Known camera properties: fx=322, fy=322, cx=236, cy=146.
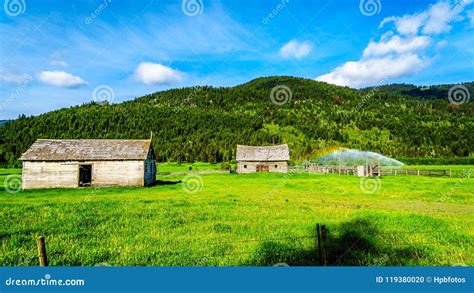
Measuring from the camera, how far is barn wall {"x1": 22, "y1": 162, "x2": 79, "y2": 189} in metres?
35.3

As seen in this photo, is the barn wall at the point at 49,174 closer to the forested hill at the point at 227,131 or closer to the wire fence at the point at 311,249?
the wire fence at the point at 311,249

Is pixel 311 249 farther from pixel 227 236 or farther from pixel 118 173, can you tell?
pixel 118 173

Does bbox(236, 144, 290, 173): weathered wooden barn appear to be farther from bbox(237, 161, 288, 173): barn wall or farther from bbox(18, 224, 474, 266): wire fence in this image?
bbox(18, 224, 474, 266): wire fence

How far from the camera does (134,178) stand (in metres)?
36.6

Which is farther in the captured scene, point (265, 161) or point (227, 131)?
point (227, 131)

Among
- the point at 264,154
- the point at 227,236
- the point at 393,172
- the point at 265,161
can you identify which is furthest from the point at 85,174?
the point at 393,172

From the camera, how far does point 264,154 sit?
6894 cm

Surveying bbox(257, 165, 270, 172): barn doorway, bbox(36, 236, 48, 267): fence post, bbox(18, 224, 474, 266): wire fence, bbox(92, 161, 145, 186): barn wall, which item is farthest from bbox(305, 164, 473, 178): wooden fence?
bbox(36, 236, 48, 267): fence post

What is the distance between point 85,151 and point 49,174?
14.4ft

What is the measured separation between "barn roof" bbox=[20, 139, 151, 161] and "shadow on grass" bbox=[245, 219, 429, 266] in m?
29.4

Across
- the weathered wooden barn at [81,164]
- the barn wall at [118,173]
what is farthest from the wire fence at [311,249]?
the weathered wooden barn at [81,164]

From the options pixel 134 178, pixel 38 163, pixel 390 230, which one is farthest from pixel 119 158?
pixel 390 230

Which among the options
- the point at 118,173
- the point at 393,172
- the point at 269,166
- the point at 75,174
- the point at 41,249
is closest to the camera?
the point at 41,249

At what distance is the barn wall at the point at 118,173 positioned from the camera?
36469mm
